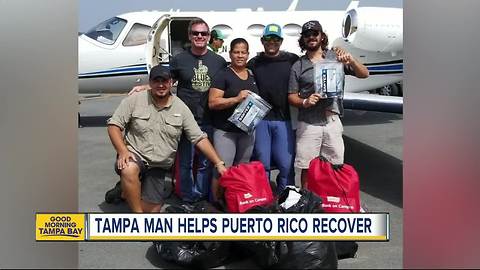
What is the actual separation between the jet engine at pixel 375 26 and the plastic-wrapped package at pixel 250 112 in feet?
17.4

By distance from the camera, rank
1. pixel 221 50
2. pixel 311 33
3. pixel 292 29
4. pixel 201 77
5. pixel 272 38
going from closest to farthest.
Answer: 1. pixel 311 33
2. pixel 272 38
3. pixel 201 77
4. pixel 221 50
5. pixel 292 29

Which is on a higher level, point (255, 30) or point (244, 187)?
point (255, 30)

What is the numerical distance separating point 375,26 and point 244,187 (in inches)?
233

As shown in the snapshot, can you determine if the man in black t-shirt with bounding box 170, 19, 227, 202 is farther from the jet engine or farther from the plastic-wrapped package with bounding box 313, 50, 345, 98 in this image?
the jet engine

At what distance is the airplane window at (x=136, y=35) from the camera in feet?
32.8

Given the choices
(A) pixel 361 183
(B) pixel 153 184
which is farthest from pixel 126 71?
(B) pixel 153 184

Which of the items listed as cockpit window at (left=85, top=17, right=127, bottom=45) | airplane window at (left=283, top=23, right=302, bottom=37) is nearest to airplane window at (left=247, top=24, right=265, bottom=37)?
airplane window at (left=283, top=23, right=302, bottom=37)

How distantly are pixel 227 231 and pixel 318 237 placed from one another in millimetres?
651

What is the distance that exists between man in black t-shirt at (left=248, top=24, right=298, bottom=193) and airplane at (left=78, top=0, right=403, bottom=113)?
16.0ft

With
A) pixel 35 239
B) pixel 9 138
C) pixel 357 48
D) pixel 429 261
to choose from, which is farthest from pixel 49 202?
pixel 357 48

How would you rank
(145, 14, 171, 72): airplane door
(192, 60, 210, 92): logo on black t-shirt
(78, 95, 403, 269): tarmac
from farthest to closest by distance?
(145, 14, 171, 72): airplane door < (192, 60, 210, 92): logo on black t-shirt < (78, 95, 403, 269): tarmac

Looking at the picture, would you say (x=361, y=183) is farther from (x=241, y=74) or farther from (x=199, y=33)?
(x=199, y=33)

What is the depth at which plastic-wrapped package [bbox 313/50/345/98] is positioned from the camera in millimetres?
4109

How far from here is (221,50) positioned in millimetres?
9422
